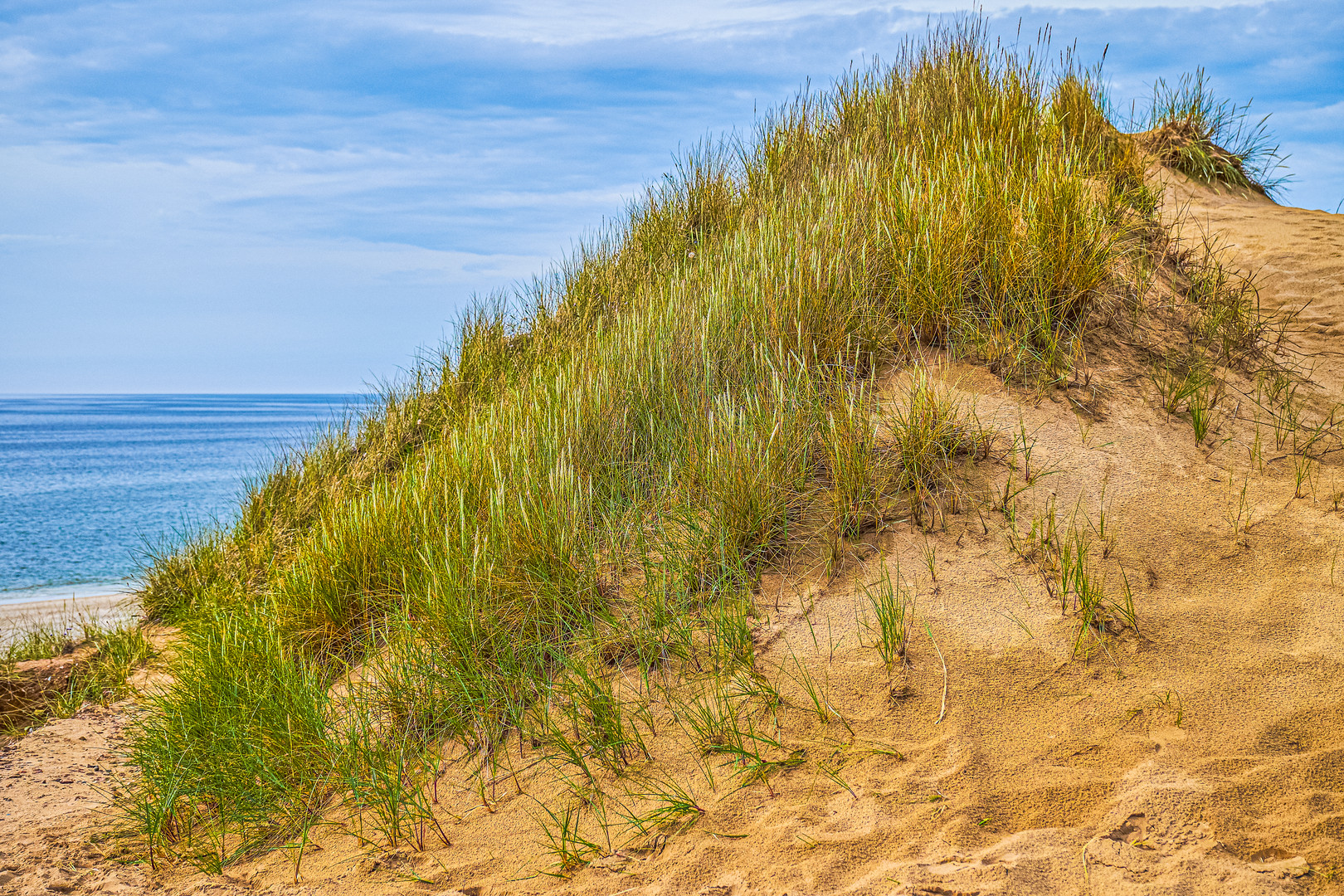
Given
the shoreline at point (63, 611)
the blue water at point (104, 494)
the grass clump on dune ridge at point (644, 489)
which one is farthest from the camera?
the blue water at point (104, 494)

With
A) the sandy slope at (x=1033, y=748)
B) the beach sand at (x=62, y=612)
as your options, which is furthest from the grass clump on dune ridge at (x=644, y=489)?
the beach sand at (x=62, y=612)

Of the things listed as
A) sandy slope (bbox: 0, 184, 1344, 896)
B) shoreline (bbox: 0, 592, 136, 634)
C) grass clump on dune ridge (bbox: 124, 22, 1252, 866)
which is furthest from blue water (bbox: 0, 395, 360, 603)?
sandy slope (bbox: 0, 184, 1344, 896)

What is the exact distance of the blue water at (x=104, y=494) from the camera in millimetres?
10664

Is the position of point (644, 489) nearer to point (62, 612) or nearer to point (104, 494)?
point (62, 612)

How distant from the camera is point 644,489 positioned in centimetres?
392

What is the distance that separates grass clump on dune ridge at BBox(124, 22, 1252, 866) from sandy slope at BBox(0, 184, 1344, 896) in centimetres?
22

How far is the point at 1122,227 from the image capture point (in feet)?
15.9

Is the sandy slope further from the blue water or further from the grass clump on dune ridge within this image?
the blue water

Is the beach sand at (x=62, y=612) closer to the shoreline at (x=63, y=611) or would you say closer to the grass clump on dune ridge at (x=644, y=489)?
the shoreline at (x=63, y=611)

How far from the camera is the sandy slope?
6.52ft

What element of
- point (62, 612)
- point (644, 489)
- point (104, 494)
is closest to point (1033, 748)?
point (644, 489)

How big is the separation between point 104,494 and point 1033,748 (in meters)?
26.1

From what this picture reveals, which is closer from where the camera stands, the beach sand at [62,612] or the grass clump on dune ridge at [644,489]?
the grass clump on dune ridge at [644,489]

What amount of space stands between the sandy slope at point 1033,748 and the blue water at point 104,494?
5.39 metres
